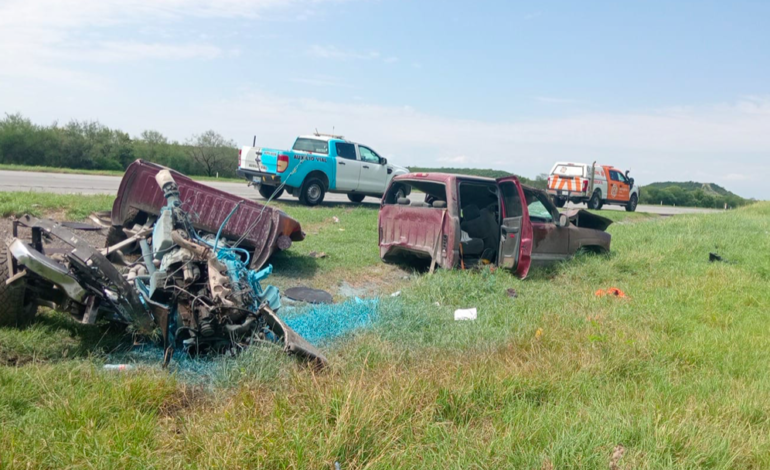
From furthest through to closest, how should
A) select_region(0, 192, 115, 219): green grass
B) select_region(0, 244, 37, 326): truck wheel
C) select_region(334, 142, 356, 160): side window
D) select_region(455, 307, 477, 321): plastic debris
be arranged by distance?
select_region(334, 142, 356, 160): side window
select_region(0, 192, 115, 219): green grass
select_region(455, 307, 477, 321): plastic debris
select_region(0, 244, 37, 326): truck wheel

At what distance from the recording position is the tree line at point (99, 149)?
33531 millimetres

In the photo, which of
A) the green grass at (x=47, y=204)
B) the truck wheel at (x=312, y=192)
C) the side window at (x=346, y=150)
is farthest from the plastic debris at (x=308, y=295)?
the side window at (x=346, y=150)

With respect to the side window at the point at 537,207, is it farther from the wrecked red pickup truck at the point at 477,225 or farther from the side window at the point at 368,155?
the side window at the point at 368,155

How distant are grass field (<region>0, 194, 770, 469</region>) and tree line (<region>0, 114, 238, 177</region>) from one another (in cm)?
3348

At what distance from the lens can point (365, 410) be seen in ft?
11.6

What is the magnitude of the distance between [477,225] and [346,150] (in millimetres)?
8693

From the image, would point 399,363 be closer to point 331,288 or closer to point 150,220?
point 331,288

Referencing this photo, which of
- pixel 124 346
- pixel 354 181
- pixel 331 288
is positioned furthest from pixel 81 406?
pixel 354 181

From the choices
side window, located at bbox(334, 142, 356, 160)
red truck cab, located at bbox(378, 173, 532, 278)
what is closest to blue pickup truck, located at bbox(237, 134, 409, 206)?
side window, located at bbox(334, 142, 356, 160)

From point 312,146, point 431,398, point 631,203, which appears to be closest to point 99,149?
point 312,146

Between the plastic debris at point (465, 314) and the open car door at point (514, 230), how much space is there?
1.99 metres

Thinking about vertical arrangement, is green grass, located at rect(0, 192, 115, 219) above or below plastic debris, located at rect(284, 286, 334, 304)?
above

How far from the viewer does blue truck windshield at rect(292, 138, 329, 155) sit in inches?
677

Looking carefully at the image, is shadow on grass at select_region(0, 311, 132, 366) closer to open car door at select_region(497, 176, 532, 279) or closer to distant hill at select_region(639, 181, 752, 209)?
open car door at select_region(497, 176, 532, 279)
